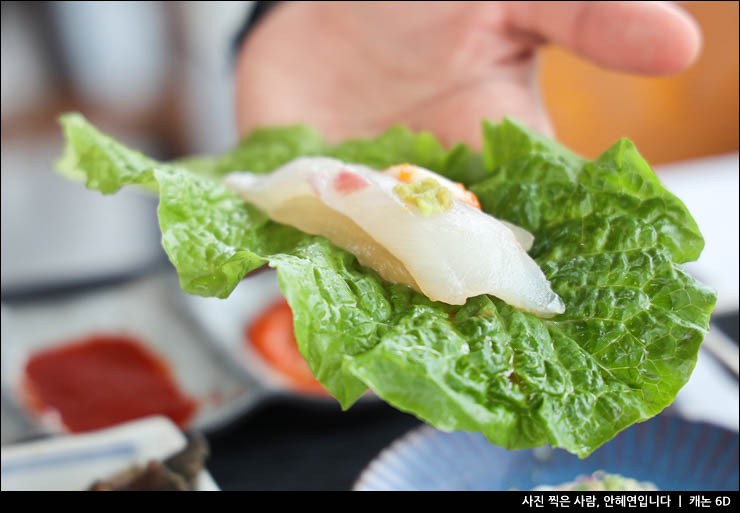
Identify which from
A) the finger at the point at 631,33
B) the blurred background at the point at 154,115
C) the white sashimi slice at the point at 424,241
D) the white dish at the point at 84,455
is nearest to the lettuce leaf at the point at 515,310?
the white sashimi slice at the point at 424,241

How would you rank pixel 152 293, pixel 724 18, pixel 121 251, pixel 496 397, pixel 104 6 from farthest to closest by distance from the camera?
pixel 104 6 < pixel 121 251 < pixel 152 293 < pixel 724 18 < pixel 496 397

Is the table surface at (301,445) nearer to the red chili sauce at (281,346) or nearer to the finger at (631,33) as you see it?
the red chili sauce at (281,346)

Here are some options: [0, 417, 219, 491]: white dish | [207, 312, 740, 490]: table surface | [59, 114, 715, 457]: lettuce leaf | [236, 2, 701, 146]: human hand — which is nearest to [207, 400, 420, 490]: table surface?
[207, 312, 740, 490]: table surface

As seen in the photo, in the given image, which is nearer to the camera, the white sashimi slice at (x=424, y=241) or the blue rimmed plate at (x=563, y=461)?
the white sashimi slice at (x=424, y=241)

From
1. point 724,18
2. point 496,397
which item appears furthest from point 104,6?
point 496,397

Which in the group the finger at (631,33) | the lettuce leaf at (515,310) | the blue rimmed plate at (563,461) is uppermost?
the finger at (631,33)

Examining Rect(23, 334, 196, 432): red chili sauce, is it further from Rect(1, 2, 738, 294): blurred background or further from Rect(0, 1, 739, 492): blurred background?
Rect(1, 2, 738, 294): blurred background
